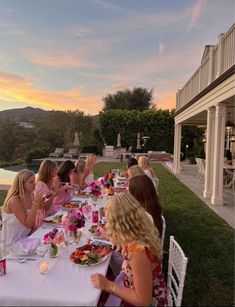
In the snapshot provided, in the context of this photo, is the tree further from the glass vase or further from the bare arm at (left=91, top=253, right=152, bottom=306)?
the bare arm at (left=91, top=253, right=152, bottom=306)

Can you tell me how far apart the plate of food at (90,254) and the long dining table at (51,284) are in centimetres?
3

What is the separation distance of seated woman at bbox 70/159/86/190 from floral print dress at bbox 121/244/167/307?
12.9 feet

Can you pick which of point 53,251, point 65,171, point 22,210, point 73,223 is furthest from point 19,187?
point 65,171

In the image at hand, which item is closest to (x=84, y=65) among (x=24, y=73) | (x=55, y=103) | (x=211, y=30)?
(x=24, y=73)

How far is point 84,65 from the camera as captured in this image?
20.3 metres

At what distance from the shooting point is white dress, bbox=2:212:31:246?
3265 millimetres

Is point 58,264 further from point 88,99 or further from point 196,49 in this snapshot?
point 88,99

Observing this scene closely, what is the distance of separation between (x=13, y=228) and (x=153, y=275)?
171cm

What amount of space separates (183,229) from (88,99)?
3592 centimetres

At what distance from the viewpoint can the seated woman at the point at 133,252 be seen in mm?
1876

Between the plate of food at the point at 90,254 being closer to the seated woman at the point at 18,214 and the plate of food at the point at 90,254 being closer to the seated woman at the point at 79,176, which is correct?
the seated woman at the point at 18,214

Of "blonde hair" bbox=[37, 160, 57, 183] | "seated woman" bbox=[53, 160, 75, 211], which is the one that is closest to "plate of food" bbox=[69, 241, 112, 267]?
"blonde hair" bbox=[37, 160, 57, 183]

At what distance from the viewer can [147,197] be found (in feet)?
10.0

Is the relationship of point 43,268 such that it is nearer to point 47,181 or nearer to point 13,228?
point 13,228
